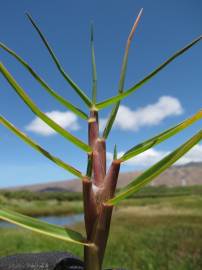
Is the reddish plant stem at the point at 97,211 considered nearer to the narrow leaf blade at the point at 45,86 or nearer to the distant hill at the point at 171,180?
the narrow leaf blade at the point at 45,86

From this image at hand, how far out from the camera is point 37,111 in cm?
70

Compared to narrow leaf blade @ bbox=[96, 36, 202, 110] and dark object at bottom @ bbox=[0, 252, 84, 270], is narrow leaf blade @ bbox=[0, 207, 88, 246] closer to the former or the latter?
narrow leaf blade @ bbox=[96, 36, 202, 110]

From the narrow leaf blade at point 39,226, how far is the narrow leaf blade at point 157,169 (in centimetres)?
8

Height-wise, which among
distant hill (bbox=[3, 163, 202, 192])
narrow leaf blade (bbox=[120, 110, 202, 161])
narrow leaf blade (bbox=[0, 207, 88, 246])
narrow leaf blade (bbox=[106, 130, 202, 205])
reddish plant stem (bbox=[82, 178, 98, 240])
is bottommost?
narrow leaf blade (bbox=[0, 207, 88, 246])

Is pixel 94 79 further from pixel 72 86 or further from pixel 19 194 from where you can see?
pixel 19 194

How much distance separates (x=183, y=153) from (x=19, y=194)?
48742 mm

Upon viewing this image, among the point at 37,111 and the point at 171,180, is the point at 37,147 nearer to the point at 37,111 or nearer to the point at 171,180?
the point at 37,111

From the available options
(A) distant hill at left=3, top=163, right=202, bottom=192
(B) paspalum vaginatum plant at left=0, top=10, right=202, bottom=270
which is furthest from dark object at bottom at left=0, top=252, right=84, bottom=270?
(A) distant hill at left=3, top=163, right=202, bottom=192

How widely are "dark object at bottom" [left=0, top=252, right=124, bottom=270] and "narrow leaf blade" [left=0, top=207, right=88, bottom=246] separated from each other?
482 mm

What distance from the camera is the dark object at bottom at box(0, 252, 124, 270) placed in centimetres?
113

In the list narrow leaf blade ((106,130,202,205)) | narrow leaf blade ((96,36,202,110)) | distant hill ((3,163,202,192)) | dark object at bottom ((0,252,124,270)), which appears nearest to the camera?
narrow leaf blade ((106,130,202,205))

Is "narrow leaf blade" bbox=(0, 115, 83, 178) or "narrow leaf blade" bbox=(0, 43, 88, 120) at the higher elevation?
"narrow leaf blade" bbox=(0, 43, 88, 120)

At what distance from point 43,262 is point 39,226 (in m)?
0.62

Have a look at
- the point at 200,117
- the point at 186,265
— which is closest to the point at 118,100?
the point at 200,117
